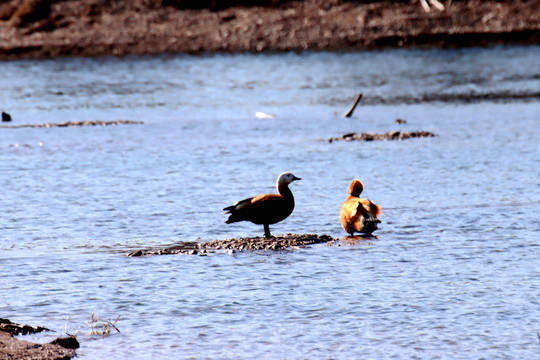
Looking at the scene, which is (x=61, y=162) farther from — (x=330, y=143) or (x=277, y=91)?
(x=277, y=91)

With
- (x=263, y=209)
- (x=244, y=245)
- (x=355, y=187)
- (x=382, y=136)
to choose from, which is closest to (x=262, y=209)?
(x=263, y=209)

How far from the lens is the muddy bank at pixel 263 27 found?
241 feet

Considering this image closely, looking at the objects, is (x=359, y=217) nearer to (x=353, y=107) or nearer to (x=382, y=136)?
(x=382, y=136)

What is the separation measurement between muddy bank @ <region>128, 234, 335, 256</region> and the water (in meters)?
0.36

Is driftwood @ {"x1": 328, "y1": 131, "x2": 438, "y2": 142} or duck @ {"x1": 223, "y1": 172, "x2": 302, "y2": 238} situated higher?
duck @ {"x1": 223, "y1": 172, "x2": 302, "y2": 238}

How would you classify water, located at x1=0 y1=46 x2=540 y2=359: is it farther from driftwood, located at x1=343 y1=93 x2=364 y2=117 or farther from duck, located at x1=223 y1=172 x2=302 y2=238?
duck, located at x1=223 y1=172 x2=302 y2=238

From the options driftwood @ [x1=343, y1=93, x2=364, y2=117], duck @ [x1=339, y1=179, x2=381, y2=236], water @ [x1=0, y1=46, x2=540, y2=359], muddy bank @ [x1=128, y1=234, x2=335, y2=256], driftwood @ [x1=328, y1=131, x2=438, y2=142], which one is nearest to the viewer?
water @ [x1=0, y1=46, x2=540, y2=359]

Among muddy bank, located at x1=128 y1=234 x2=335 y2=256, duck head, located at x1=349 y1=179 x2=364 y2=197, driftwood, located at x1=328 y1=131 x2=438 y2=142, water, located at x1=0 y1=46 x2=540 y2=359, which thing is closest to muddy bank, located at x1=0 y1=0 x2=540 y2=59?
water, located at x1=0 y1=46 x2=540 y2=359

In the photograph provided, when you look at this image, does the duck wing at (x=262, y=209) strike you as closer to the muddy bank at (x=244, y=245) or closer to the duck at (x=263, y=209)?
the duck at (x=263, y=209)

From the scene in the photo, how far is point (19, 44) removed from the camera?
7544 cm

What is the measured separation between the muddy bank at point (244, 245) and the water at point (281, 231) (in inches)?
14.2

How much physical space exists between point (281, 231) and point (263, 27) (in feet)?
192

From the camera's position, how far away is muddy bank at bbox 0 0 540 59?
73.6 m

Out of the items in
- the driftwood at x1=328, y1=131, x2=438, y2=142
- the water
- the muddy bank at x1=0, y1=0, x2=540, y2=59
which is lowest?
the water
